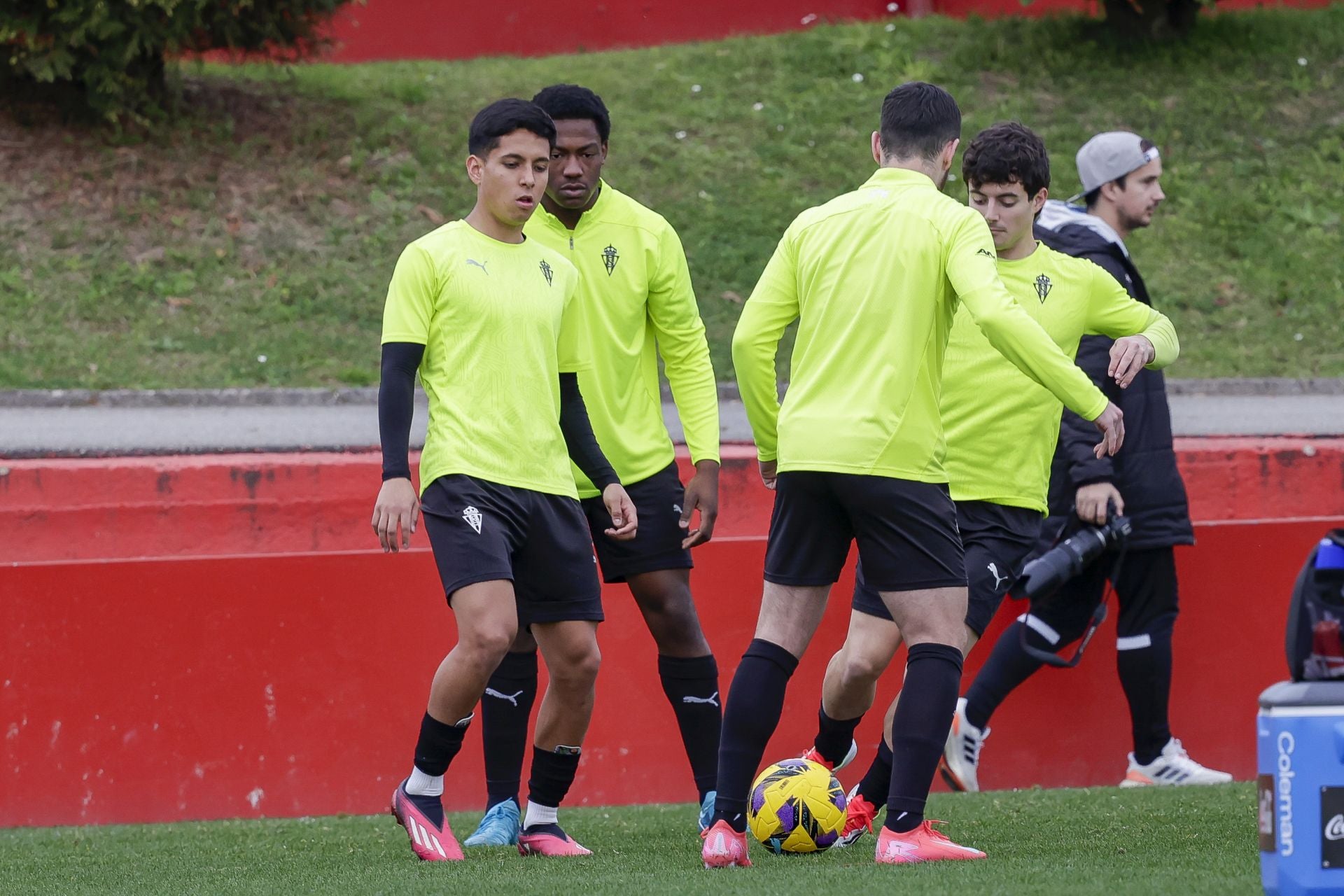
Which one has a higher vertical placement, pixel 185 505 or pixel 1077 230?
pixel 1077 230

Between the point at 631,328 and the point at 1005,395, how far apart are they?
3.63ft

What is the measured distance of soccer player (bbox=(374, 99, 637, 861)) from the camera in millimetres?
4309

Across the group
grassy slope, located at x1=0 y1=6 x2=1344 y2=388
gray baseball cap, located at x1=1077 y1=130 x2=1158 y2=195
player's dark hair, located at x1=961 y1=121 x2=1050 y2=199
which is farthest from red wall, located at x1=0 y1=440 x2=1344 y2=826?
grassy slope, located at x1=0 y1=6 x2=1344 y2=388

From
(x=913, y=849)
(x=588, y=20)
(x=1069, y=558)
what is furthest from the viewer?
(x=588, y=20)

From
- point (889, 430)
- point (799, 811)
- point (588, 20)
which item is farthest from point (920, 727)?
point (588, 20)

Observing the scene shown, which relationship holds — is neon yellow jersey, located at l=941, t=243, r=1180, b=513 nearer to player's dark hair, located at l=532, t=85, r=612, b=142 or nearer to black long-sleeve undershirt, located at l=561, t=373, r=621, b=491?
black long-sleeve undershirt, located at l=561, t=373, r=621, b=491

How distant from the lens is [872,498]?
3.97 meters

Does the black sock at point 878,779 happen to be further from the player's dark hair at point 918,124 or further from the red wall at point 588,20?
the red wall at point 588,20

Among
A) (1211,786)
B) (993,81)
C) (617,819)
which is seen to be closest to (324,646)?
(617,819)

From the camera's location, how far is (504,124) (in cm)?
452

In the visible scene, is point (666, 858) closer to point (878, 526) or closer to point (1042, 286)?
point (878, 526)

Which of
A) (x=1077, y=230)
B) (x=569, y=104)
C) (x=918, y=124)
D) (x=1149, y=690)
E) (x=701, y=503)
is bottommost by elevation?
(x=1149, y=690)

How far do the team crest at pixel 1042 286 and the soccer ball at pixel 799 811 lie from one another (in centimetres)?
148

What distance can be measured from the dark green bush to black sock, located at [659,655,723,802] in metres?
8.12
